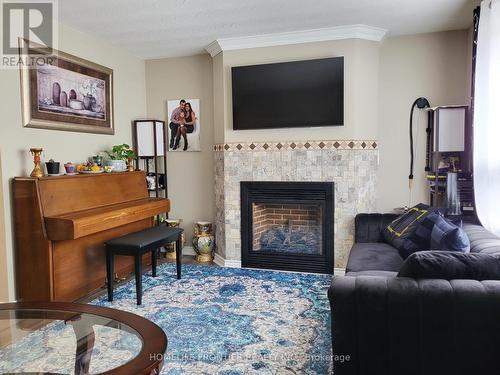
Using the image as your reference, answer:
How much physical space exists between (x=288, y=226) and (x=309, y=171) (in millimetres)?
681

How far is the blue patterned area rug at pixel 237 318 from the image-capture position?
7.59 feet

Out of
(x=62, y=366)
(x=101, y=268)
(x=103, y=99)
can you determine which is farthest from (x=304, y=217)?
(x=62, y=366)

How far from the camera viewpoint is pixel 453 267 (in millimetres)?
1829

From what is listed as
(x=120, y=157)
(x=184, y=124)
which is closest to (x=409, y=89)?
(x=184, y=124)

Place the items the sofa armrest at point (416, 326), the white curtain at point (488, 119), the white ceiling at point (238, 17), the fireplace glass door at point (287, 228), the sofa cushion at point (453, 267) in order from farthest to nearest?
the fireplace glass door at point (287, 228)
the white ceiling at point (238, 17)
the white curtain at point (488, 119)
the sofa cushion at point (453, 267)
the sofa armrest at point (416, 326)

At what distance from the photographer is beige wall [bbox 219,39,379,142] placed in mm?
3859

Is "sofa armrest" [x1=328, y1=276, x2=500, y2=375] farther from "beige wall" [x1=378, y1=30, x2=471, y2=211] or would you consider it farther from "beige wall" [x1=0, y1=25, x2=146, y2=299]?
"beige wall" [x1=0, y1=25, x2=146, y2=299]

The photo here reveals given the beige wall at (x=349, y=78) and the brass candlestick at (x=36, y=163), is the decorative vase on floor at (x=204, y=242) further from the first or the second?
the brass candlestick at (x=36, y=163)

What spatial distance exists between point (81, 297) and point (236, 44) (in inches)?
113

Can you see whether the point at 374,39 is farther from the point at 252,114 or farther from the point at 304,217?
the point at 304,217

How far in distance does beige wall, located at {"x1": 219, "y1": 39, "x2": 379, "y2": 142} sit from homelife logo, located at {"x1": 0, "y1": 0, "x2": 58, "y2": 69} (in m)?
1.82

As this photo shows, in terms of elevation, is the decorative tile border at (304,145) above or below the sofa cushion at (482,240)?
above

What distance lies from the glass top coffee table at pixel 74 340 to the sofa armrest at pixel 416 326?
841 millimetres

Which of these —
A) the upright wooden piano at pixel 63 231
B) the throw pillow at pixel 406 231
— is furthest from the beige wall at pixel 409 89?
the upright wooden piano at pixel 63 231
